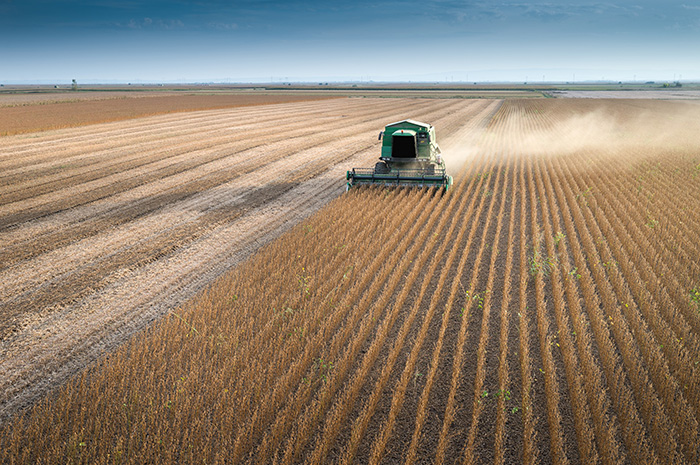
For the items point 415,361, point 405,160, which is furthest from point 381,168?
point 415,361

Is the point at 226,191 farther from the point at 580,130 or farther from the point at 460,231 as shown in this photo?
the point at 580,130

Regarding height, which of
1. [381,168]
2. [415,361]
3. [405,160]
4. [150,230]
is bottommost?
[415,361]

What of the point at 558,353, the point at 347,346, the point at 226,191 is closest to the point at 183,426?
the point at 347,346

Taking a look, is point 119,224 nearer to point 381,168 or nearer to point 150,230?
point 150,230

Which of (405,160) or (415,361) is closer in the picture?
(415,361)

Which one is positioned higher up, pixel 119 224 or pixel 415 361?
pixel 119 224
